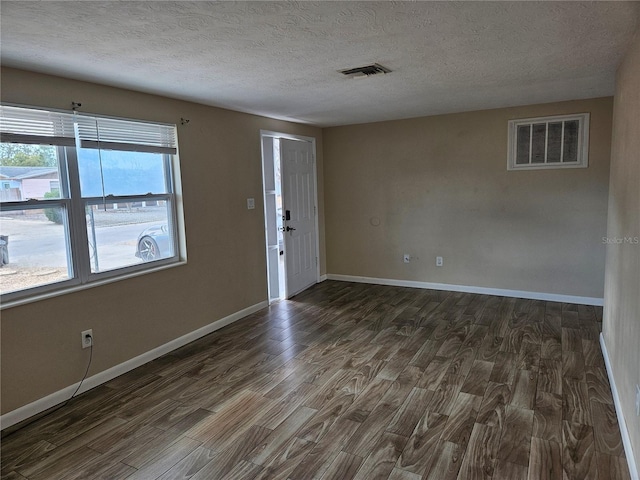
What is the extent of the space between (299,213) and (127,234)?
244 centimetres

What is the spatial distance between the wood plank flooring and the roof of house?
153 cm

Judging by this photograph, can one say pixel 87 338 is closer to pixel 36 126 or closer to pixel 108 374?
pixel 108 374

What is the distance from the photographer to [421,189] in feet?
17.2

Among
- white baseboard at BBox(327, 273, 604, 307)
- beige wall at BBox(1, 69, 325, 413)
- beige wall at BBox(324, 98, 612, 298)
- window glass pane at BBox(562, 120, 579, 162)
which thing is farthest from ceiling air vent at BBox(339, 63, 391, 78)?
white baseboard at BBox(327, 273, 604, 307)

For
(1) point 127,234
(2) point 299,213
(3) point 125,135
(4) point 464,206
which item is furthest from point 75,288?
(4) point 464,206

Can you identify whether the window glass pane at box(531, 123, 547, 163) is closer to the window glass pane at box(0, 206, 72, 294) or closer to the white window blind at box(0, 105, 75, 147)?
the white window blind at box(0, 105, 75, 147)

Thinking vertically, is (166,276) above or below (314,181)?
below

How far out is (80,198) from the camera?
287 centimetres

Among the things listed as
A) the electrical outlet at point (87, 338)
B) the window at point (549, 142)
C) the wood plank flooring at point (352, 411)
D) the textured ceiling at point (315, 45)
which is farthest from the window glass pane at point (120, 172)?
the window at point (549, 142)

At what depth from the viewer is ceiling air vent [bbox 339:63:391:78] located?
2758mm

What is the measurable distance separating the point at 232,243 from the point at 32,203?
1903 mm

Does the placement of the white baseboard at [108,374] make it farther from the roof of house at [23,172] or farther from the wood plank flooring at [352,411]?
the roof of house at [23,172]

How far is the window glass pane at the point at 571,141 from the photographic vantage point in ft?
14.2

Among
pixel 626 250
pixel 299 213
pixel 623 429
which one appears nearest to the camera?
pixel 623 429
